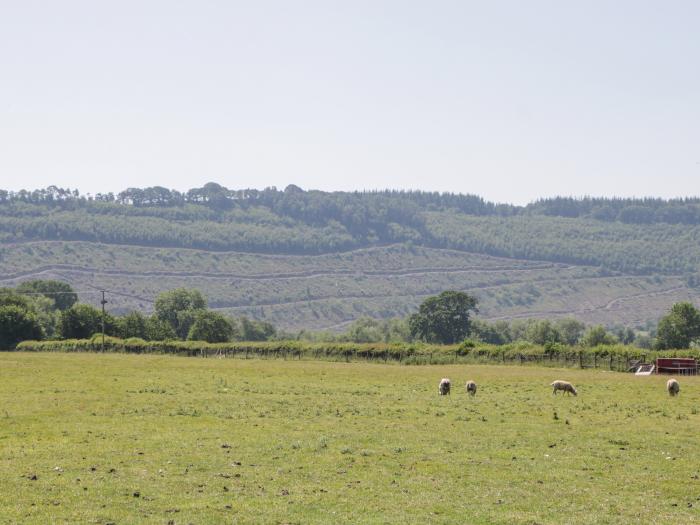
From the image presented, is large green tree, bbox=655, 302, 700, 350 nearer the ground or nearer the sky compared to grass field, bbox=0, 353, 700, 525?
nearer the sky

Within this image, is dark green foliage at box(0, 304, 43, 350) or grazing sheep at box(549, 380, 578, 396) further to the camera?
dark green foliage at box(0, 304, 43, 350)

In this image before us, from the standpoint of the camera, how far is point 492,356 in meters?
96.6

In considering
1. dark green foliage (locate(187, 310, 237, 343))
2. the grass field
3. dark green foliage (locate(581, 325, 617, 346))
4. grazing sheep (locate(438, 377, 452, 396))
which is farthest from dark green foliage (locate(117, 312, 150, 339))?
grazing sheep (locate(438, 377, 452, 396))

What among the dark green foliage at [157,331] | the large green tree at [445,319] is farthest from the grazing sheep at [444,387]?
the large green tree at [445,319]

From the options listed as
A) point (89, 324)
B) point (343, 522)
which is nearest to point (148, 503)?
point (343, 522)

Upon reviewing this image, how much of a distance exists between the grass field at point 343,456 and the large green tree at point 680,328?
3854 inches

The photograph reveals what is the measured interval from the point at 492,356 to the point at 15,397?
56.8 m

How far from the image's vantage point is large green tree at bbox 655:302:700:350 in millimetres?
146875

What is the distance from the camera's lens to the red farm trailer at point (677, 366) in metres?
78.8

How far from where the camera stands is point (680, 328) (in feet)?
483

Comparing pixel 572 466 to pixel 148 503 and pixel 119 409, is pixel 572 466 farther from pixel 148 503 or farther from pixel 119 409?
pixel 119 409

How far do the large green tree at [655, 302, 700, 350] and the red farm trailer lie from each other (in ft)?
226

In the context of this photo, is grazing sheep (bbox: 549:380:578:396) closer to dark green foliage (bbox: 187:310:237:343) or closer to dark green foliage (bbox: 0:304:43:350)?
dark green foliage (bbox: 0:304:43:350)

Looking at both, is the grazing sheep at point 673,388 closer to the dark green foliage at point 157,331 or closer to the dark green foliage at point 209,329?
the dark green foliage at point 209,329
